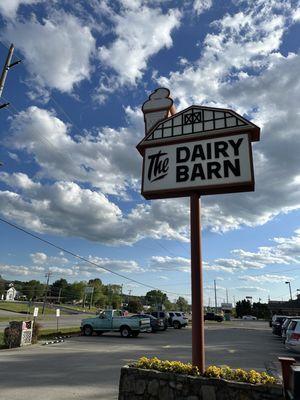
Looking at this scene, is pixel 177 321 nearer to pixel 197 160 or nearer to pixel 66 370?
pixel 66 370

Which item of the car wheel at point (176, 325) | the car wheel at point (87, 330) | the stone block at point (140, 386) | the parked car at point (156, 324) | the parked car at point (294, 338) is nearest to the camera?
the stone block at point (140, 386)

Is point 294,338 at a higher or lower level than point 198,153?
lower

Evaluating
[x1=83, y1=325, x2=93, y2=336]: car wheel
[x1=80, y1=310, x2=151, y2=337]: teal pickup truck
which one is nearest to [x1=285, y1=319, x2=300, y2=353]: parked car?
[x1=80, y1=310, x2=151, y2=337]: teal pickup truck

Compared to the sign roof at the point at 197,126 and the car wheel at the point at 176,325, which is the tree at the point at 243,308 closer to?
the car wheel at the point at 176,325

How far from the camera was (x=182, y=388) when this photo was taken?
5.71 meters

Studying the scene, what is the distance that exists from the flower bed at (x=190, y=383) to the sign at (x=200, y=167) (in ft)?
10.6

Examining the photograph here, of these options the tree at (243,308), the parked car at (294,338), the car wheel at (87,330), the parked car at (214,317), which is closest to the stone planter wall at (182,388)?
the parked car at (294,338)

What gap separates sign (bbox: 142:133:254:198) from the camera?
6840 mm

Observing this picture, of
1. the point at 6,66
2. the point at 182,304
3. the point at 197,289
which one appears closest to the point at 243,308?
the point at 182,304

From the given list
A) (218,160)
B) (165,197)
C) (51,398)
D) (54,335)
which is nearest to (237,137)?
(218,160)

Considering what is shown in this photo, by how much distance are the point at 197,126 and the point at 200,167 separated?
3.34ft

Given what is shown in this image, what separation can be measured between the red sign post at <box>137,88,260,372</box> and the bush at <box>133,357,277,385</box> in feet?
0.96

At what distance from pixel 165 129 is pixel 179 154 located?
81cm

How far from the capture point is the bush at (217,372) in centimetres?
549
